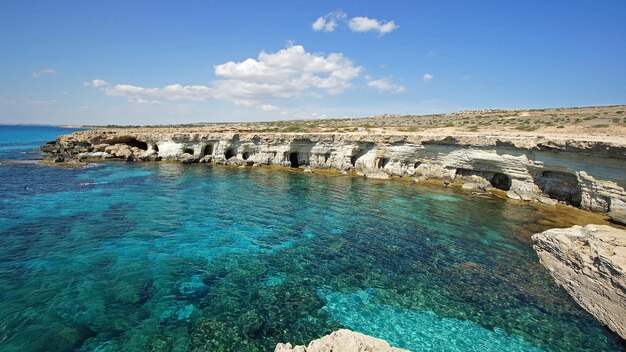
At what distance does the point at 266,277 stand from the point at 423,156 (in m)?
32.1

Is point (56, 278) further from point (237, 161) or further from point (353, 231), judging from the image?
point (237, 161)

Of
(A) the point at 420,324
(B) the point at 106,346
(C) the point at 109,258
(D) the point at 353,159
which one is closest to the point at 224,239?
(C) the point at 109,258

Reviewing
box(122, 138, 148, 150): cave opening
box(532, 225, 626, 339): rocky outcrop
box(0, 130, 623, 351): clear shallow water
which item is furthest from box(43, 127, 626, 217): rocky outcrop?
box(532, 225, 626, 339): rocky outcrop

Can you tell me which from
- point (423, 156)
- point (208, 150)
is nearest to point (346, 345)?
point (423, 156)

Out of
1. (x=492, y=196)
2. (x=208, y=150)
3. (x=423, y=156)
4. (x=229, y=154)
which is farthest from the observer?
(x=208, y=150)

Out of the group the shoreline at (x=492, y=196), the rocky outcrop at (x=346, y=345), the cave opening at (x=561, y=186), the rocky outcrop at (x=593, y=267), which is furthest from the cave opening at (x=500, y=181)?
the rocky outcrop at (x=346, y=345)

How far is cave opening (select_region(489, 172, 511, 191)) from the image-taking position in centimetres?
3528

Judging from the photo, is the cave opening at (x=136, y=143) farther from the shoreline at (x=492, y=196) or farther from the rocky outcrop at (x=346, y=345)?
the rocky outcrop at (x=346, y=345)

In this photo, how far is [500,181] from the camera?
120ft

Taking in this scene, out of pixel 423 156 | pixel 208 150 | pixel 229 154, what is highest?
pixel 208 150

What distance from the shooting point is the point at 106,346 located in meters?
9.34

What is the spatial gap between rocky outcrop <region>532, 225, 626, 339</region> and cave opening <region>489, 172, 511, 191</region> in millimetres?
20620

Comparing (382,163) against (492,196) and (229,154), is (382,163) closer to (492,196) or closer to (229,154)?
(492,196)

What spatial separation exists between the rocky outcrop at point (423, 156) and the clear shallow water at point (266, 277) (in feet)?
22.6
